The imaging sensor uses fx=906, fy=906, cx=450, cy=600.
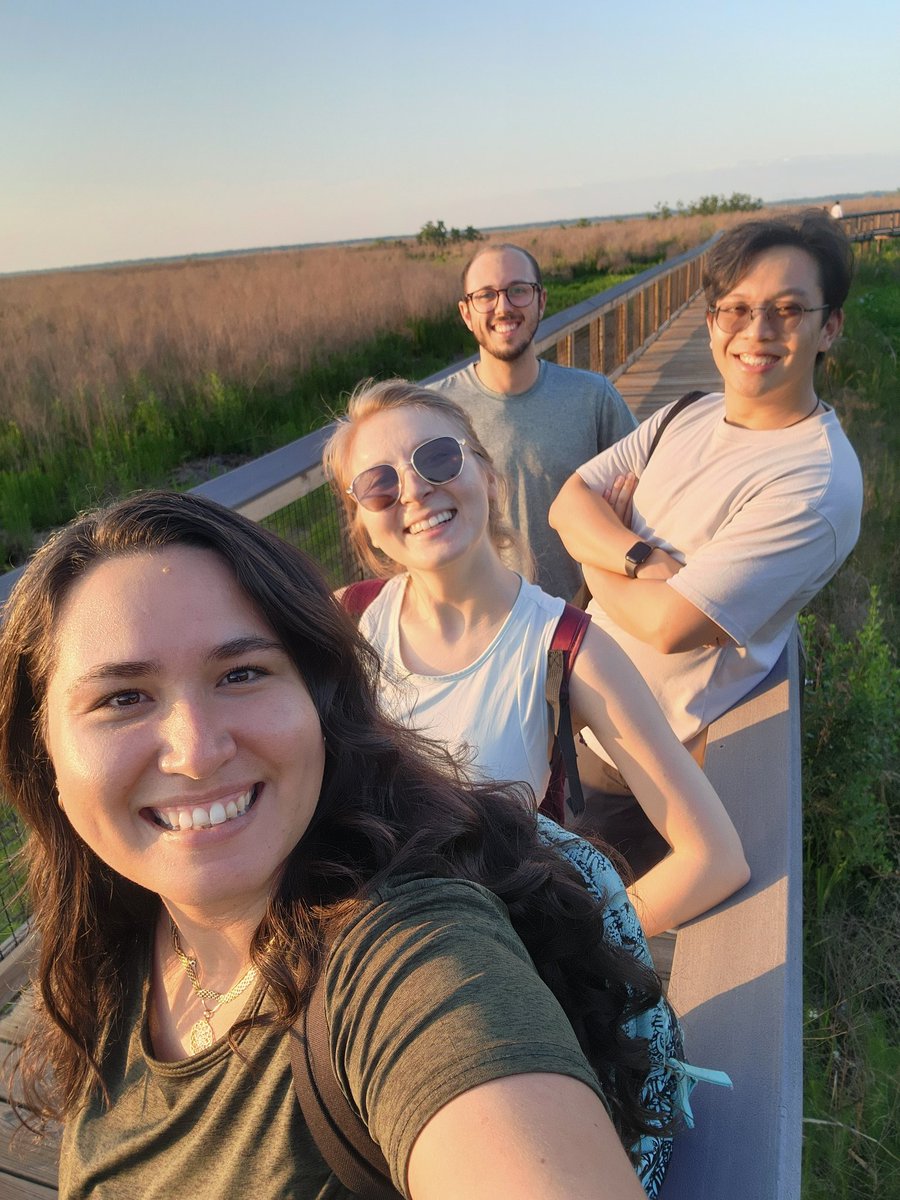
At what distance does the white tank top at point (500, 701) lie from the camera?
5.68ft

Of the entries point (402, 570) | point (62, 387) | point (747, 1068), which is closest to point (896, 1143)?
point (747, 1068)

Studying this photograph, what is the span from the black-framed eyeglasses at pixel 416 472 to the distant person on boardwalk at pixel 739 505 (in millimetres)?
525

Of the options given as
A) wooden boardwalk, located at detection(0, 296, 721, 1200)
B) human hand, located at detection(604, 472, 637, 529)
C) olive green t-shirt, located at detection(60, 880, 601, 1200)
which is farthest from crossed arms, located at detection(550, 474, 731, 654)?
olive green t-shirt, located at detection(60, 880, 601, 1200)

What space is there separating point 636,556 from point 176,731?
147cm

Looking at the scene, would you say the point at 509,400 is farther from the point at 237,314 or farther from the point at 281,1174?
the point at 237,314

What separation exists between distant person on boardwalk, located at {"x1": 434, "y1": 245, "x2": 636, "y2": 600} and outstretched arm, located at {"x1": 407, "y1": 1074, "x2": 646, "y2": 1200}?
2.41 m

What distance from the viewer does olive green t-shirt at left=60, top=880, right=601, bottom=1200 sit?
2.52 ft

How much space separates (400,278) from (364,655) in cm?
1763

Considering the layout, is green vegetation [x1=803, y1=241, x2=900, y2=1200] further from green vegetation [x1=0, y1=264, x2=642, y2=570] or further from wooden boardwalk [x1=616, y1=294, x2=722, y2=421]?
wooden boardwalk [x1=616, y1=294, x2=722, y2=421]

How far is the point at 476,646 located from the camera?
190 cm

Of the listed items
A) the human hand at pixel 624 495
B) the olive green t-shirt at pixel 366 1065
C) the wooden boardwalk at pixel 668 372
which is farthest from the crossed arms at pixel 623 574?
the wooden boardwalk at pixel 668 372

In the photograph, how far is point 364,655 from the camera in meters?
1.30

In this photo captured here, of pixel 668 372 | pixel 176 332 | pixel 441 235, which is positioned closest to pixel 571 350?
pixel 668 372

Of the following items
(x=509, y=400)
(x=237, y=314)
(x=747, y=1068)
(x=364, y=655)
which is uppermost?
(x=237, y=314)
